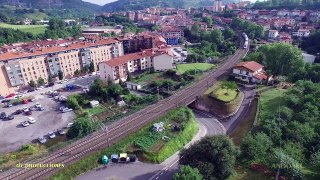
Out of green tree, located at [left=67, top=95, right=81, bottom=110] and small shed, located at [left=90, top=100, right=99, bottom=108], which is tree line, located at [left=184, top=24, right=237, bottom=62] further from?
green tree, located at [left=67, top=95, right=81, bottom=110]

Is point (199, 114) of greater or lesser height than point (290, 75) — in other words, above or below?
below

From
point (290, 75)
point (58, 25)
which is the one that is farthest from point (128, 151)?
point (58, 25)

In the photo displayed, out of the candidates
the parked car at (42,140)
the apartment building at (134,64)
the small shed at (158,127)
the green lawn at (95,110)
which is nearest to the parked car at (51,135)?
the parked car at (42,140)

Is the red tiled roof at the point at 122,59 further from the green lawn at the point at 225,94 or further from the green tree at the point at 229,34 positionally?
Answer: the green tree at the point at 229,34

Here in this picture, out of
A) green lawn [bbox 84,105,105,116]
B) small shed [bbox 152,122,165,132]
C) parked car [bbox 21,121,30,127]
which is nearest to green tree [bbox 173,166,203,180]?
small shed [bbox 152,122,165,132]

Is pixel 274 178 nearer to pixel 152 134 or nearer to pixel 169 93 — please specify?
pixel 152 134

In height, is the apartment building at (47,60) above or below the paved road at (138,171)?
above
